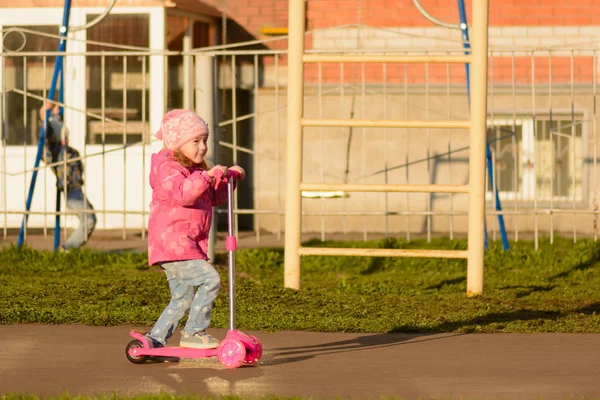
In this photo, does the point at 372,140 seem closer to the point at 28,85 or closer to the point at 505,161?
the point at 505,161

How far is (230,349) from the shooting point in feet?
17.1

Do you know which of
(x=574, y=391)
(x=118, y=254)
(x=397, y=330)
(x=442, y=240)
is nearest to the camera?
(x=574, y=391)

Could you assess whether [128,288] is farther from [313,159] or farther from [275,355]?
[313,159]

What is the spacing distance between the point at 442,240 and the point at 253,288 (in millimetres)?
3458

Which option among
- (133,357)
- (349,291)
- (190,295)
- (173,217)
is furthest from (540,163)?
(133,357)

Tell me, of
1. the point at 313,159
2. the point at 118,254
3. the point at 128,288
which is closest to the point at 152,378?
the point at 128,288

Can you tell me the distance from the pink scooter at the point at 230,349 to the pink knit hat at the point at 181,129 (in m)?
0.27

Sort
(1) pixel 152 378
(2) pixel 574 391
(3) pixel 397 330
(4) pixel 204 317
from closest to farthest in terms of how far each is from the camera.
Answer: (2) pixel 574 391, (1) pixel 152 378, (4) pixel 204 317, (3) pixel 397 330

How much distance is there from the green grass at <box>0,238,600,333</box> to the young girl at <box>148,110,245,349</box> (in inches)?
40.7

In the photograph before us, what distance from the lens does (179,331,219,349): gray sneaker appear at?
5.36 meters

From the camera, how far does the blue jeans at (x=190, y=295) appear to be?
5379 mm

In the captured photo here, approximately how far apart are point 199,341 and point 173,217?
576 millimetres

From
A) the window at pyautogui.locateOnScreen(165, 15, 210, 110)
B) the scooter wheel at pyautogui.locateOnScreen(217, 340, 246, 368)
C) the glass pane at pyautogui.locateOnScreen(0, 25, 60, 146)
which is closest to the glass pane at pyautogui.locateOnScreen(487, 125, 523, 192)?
the window at pyautogui.locateOnScreen(165, 15, 210, 110)

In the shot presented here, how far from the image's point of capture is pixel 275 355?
5.62m
